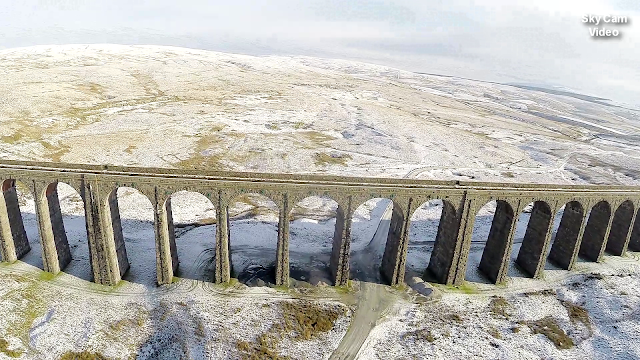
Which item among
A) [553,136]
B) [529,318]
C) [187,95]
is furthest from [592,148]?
[187,95]

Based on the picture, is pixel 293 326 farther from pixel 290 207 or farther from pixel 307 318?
pixel 290 207

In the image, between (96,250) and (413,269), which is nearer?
(96,250)

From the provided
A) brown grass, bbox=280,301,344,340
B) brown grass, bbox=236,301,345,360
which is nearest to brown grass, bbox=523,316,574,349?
brown grass, bbox=236,301,345,360

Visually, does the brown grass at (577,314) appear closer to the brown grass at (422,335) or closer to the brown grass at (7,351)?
the brown grass at (422,335)

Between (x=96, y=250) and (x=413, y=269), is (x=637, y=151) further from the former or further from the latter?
(x=96, y=250)

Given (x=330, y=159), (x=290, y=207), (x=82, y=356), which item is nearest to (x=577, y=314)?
(x=290, y=207)

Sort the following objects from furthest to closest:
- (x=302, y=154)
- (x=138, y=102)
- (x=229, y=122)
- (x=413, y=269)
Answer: (x=138, y=102) < (x=229, y=122) < (x=302, y=154) < (x=413, y=269)
